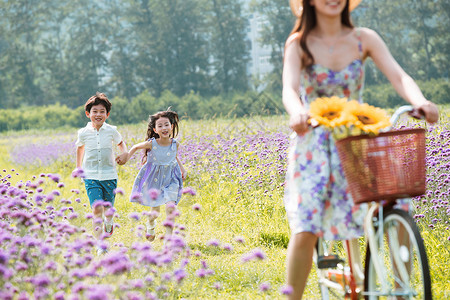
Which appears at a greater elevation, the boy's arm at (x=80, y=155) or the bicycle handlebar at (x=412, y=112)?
the bicycle handlebar at (x=412, y=112)

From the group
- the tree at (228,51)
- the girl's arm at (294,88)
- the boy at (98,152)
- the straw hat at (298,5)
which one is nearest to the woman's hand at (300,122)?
the girl's arm at (294,88)

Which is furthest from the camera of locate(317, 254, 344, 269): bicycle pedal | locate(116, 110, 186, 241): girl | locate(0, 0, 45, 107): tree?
locate(0, 0, 45, 107): tree

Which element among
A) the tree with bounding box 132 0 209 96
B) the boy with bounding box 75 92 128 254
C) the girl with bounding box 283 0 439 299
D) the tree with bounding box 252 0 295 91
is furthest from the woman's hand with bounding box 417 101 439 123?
the tree with bounding box 132 0 209 96

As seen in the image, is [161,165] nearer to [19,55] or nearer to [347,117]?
[347,117]

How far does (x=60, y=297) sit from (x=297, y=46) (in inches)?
61.6

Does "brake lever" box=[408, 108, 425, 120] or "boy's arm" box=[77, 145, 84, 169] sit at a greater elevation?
"brake lever" box=[408, 108, 425, 120]

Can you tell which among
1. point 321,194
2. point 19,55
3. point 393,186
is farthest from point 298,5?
point 19,55

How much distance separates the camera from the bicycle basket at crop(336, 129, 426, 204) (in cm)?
254

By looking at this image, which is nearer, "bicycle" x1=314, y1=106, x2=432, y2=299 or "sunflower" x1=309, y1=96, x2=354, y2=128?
"bicycle" x1=314, y1=106, x2=432, y2=299

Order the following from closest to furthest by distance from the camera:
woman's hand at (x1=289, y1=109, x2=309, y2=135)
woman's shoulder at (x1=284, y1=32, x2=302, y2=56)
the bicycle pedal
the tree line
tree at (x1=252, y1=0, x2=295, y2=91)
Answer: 1. woman's hand at (x1=289, y1=109, x2=309, y2=135)
2. woman's shoulder at (x1=284, y1=32, x2=302, y2=56)
3. the bicycle pedal
4. the tree line
5. tree at (x1=252, y1=0, x2=295, y2=91)

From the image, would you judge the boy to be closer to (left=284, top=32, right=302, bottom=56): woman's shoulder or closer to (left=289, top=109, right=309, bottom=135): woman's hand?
(left=284, top=32, right=302, bottom=56): woman's shoulder

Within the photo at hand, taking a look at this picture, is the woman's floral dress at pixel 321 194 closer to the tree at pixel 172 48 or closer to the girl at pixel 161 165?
the girl at pixel 161 165

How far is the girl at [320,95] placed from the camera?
2.85 metres

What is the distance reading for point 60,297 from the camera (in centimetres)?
244
